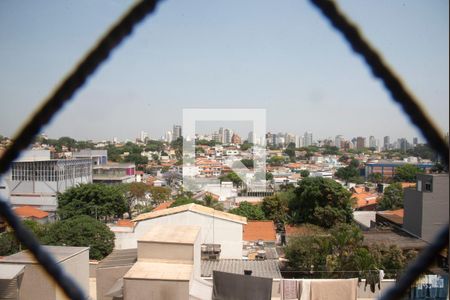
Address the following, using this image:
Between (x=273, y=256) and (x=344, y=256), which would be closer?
(x=344, y=256)

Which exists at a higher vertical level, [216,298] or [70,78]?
[70,78]

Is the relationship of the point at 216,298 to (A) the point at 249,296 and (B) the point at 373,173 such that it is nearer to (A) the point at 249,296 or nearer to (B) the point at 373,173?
(A) the point at 249,296

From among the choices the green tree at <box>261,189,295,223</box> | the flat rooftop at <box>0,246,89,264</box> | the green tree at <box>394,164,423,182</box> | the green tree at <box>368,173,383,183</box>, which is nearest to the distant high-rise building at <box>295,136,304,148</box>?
the green tree at <box>368,173,383,183</box>

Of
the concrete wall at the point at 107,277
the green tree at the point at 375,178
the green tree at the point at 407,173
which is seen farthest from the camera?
the green tree at the point at 375,178

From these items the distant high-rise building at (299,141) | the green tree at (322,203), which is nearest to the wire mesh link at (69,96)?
the green tree at (322,203)

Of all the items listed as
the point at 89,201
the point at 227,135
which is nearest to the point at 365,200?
the point at 89,201

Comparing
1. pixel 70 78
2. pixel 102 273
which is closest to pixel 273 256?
pixel 102 273

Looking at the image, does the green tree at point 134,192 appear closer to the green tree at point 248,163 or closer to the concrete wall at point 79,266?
the concrete wall at point 79,266
